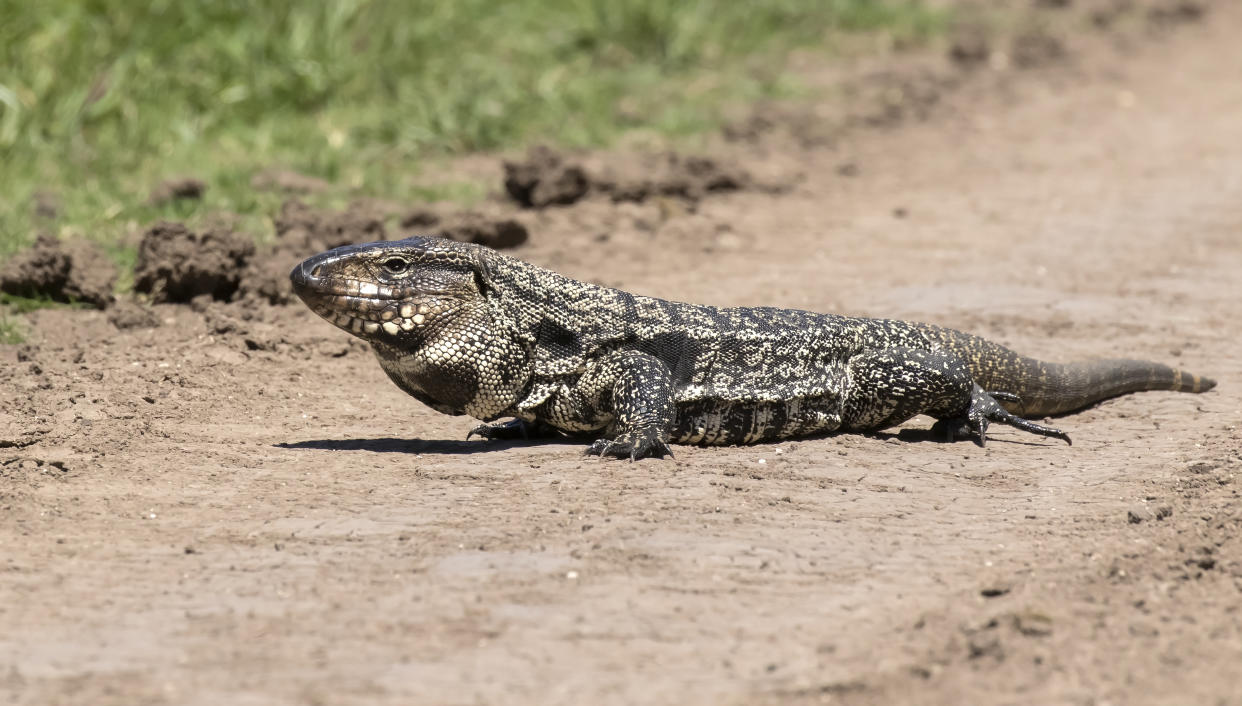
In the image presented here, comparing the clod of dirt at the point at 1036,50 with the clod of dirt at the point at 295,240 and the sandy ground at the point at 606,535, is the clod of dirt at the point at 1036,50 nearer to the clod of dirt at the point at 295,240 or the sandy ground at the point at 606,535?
the sandy ground at the point at 606,535

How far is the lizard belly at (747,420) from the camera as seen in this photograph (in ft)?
22.4

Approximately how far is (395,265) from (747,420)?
180 centimetres

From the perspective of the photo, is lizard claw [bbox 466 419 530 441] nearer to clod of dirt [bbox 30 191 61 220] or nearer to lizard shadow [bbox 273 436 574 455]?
lizard shadow [bbox 273 436 574 455]

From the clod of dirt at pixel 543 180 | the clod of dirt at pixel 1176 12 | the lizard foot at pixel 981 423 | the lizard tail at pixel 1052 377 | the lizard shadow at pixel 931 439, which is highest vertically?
the clod of dirt at pixel 1176 12

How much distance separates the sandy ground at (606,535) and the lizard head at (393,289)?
622 millimetres

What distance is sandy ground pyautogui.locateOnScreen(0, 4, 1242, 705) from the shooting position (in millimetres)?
4562

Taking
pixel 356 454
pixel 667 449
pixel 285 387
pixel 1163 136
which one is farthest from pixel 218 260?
pixel 1163 136

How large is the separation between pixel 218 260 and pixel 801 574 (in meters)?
4.98

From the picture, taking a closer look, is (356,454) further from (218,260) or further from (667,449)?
(218,260)

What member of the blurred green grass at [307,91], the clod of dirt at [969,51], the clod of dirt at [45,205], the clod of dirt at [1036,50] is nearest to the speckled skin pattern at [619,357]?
Result: the blurred green grass at [307,91]

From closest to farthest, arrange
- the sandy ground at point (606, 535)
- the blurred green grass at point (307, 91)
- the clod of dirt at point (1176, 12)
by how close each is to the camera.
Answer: the sandy ground at point (606, 535) → the blurred green grass at point (307, 91) → the clod of dirt at point (1176, 12)

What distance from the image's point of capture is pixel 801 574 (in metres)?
5.29

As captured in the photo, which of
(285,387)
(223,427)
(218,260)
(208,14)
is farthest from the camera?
(208,14)

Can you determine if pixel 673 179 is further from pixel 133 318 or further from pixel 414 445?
pixel 414 445
